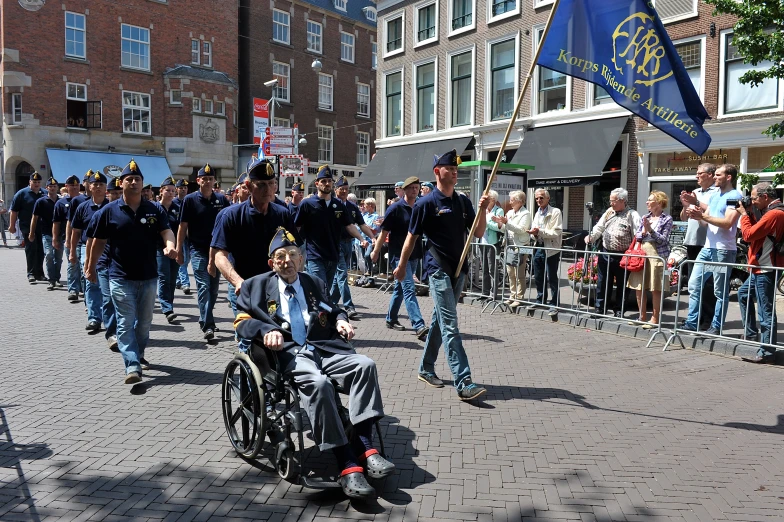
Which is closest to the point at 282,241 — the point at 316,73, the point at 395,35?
the point at 395,35

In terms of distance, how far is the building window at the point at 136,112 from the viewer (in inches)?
1297

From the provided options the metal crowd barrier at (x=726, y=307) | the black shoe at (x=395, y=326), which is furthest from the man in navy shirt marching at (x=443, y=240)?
the metal crowd barrier at (x=726, y=307)

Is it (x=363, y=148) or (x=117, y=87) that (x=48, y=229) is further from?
(x=363, y=148)

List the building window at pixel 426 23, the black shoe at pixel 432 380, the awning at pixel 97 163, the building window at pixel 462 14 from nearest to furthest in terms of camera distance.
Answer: the black shoe at pixel 432 380, the building window at pixel 462 14, the building window at pixel 426 23, the awning at pixel 97 163

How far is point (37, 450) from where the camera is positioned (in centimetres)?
435

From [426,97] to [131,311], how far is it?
2364 cm

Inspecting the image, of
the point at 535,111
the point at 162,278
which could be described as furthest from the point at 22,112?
the point at 162,278

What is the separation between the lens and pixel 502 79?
24.3 metres

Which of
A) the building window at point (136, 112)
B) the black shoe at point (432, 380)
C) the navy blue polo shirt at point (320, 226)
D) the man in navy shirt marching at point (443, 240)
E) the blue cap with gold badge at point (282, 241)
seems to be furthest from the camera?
the building window at point (136, 112)

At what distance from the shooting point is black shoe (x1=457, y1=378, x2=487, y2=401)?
215 inches

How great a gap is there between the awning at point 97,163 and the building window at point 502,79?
16296 mm

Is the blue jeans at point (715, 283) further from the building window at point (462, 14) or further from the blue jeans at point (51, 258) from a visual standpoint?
the building window at point (462, 14)

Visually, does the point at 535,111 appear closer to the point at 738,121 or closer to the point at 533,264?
the point at 738,121

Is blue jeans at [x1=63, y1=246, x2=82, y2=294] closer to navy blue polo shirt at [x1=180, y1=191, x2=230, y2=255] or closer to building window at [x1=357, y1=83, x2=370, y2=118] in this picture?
navy blue polo shirt at [x1=180, y1=191, x2=230, y2=255]
